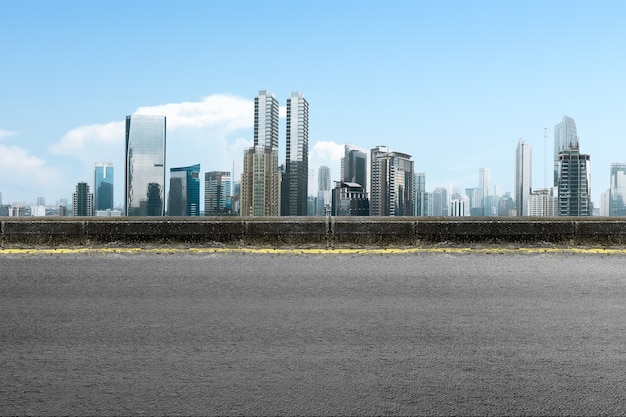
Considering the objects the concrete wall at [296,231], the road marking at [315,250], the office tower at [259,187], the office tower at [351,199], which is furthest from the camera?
the office tower at [259,187]

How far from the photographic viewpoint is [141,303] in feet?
24.8

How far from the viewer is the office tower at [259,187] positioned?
160250mm

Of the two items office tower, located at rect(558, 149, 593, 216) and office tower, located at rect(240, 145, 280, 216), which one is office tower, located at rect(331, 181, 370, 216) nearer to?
office tower, located at rect(240, 145, 280, 216)

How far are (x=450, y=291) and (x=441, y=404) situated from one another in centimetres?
422

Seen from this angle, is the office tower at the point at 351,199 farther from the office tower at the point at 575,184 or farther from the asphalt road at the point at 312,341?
the asphalt road at the point at 312,341

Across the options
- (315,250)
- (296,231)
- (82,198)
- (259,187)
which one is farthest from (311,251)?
(259,187)


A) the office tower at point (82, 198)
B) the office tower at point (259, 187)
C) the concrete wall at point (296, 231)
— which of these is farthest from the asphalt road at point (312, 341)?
the office tower at point (259, 187)

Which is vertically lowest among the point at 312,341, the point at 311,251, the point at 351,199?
the point at 312,341

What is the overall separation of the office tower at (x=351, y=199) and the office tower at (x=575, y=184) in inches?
1862

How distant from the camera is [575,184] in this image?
154625 millimetres

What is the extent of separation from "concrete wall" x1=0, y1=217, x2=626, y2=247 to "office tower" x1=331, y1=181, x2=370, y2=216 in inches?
4974

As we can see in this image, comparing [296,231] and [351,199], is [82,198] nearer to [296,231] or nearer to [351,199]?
[351,199]

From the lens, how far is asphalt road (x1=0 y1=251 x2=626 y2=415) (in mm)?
4344

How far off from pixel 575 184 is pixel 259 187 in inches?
2983
